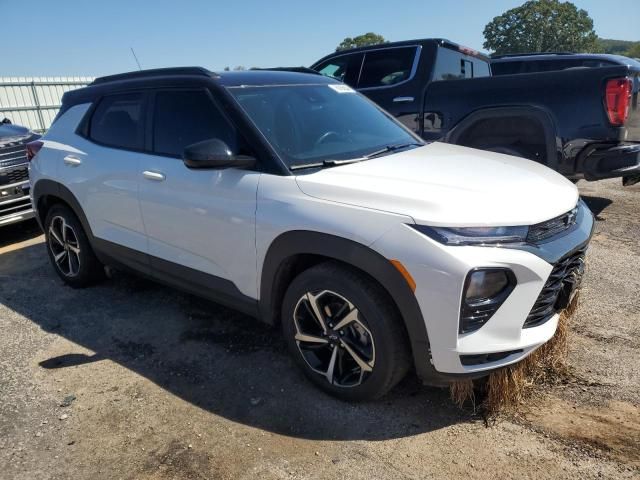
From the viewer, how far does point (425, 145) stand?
11.8 feet

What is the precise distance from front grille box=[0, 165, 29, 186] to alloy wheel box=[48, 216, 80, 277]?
1919mm

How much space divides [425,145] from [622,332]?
1.85m

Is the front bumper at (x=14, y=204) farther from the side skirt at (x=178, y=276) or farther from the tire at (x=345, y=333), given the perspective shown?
the tire at (x=345, y=333)

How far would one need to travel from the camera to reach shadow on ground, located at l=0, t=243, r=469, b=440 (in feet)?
8.73

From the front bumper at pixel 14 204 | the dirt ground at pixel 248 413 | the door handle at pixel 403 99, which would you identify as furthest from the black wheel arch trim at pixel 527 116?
the front bumper at pixel 14 204

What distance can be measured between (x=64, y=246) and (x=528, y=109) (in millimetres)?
4686

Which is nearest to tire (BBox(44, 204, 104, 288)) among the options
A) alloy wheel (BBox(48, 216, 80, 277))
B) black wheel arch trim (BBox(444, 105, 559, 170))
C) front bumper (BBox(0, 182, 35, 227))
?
alloy wheel (BBox(48, 216, 80, 277))

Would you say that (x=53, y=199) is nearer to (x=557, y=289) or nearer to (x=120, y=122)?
(x=120, y=122)

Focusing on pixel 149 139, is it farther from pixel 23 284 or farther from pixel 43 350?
pixel 23 284

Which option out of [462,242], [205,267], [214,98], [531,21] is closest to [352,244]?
[462,242]

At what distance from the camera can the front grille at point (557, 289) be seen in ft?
7.80

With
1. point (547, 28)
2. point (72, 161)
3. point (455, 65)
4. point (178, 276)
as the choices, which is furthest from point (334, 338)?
point (547, 28)

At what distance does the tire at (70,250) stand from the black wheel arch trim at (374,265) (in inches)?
94.9

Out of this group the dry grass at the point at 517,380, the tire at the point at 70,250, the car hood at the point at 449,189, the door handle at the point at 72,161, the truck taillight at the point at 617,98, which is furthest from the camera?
the truck taillight at the point at 617,98
